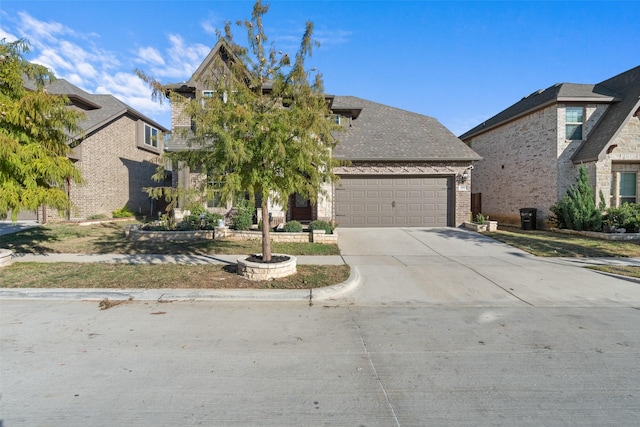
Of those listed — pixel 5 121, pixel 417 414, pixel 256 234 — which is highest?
pixel 5 121

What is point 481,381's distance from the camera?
3281 millimetres

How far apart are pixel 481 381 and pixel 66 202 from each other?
9072 millimetres

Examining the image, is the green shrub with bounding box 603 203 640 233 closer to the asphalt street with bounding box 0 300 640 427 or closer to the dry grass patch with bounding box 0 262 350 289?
the asphalt street with bounding box 0 300 640 427

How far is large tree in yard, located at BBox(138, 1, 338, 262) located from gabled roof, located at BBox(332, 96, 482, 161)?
815 centimetres

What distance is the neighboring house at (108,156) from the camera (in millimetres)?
17203

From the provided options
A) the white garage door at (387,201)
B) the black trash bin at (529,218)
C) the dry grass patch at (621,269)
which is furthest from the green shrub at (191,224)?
the black trash bin at (529,218)

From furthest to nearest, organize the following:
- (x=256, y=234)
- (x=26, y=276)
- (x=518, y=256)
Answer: (x=256, y=234) → (x=518, y=256) → (x=26, y=276)

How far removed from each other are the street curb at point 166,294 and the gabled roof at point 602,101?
49.4 ft

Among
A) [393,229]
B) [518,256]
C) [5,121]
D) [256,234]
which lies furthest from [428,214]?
[5,121]

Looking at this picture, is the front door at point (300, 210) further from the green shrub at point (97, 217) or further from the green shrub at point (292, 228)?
the green shrub at point (97, 217)

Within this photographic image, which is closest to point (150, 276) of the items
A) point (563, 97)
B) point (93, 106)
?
point (93, 106)

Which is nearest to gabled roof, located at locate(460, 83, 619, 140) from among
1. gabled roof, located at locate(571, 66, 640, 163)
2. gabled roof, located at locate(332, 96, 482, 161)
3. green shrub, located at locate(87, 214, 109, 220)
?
gabled roof, located at locate(571, 66, 640, 163)

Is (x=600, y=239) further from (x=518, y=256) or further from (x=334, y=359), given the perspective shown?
(x=334, y=359)

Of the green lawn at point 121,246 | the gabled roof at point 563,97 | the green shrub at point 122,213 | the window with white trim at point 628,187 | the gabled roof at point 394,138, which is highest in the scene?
the gabled roof at point 563,97
